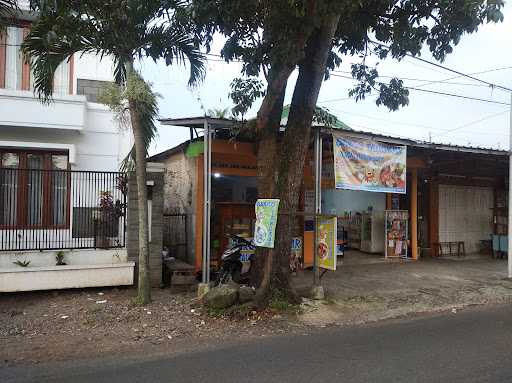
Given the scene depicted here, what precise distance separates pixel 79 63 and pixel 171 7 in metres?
4.99

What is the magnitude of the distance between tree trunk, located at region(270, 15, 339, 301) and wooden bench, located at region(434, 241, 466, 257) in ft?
30.3

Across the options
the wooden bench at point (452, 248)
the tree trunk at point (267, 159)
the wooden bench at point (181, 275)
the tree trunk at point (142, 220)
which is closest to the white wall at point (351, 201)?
the wooden bench at point (452, 248)

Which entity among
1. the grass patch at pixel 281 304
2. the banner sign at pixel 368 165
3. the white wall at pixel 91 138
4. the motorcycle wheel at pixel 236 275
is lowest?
the grass patch at pixel 281 304

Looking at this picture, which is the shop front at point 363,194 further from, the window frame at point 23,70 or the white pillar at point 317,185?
the window frame at point 23,70

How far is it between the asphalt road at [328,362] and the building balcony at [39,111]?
264 inches

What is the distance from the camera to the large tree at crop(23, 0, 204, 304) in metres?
6.75

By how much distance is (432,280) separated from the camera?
35.6 ft

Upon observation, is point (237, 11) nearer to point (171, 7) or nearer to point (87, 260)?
point (171, 7)

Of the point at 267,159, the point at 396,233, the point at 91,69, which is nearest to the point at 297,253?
the point at 267,159

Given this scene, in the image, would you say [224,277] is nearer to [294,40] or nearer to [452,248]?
[294,40]

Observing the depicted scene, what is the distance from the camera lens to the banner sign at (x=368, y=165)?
9.52m

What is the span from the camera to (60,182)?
925 cm

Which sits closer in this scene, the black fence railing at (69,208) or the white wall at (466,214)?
the black fence railing at (69,208)

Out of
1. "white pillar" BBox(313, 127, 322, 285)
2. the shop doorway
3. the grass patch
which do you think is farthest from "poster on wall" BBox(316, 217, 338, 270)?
the shop doorway
